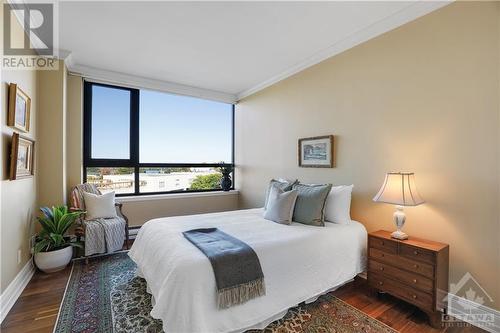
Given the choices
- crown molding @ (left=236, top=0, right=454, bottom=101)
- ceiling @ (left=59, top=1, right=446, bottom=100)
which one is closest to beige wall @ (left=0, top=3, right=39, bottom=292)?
ceiling @ (left=59, top=1, right=446, bottom=100)

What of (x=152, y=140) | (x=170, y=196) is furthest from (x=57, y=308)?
(x=152, y=140)

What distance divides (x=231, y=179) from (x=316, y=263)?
3.34m

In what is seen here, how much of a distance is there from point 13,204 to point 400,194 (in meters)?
3.61

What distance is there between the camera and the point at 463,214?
6.76ft

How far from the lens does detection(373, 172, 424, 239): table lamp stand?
2.17 m

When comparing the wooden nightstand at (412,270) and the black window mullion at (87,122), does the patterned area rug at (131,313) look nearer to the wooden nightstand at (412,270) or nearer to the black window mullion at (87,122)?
the wooden nightstand at (412,270)

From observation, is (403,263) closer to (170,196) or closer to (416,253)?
(416,253)

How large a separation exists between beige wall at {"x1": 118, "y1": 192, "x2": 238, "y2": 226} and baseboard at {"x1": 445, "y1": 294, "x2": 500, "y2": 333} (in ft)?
12.2

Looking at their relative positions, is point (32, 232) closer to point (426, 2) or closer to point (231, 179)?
point (231, 179)

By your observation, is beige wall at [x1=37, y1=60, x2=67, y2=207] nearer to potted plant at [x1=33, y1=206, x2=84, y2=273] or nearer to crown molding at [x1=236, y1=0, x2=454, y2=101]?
potted plant at [x1=33, y1=206, x2=84, y2=273]

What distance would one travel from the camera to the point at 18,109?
2375mm

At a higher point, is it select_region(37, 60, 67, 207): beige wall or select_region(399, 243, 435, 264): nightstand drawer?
select_region(37, 60, 67, 207): beige wall

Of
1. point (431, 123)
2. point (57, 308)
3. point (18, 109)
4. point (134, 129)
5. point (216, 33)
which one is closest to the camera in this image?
point (57, 308)

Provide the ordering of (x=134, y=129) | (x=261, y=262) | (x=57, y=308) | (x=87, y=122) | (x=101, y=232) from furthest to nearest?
(x=134, y=129) < (x=87, y=122) < (x=101, y=232) < (x=57, y=308) < (x=261, y=262)
